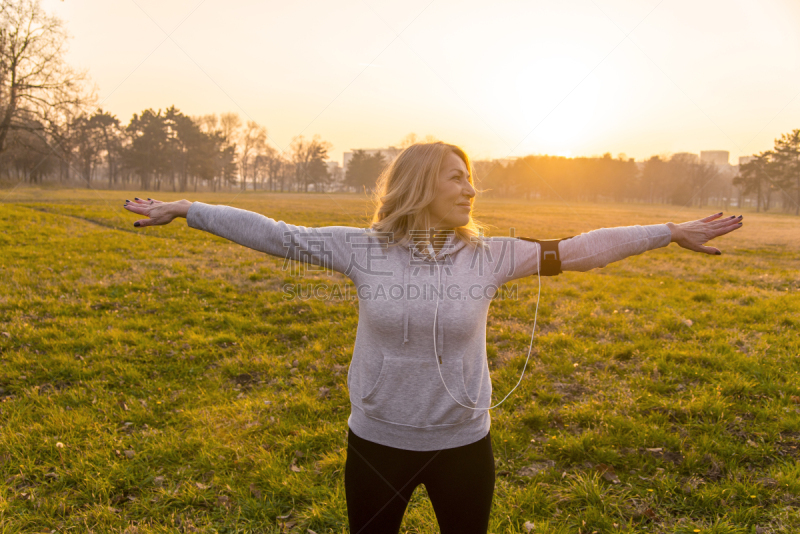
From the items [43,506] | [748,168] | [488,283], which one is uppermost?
[748,168]

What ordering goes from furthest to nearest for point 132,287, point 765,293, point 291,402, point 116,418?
point 765,293
point 132,287
point 291,402
point 116,418

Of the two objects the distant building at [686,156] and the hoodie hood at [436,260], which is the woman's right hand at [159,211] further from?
the distant building at [686,156]

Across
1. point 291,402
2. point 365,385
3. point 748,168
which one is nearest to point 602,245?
point 365,385

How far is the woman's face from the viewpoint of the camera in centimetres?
231

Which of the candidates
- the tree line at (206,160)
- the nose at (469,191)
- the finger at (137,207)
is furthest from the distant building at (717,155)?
the finger at (137,207)

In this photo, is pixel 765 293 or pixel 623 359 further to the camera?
pixel 765 293

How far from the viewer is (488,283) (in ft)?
7.26

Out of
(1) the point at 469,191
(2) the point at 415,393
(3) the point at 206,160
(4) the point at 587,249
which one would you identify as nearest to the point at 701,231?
(4) the point at 587,249

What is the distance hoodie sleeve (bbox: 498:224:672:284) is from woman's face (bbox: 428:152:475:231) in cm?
30

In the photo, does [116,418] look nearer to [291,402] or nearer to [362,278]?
[291,402]

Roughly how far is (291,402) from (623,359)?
4908 mm

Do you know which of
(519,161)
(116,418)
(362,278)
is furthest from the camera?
(519,161)

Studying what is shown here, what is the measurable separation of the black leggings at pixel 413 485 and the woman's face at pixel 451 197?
1.21 meters

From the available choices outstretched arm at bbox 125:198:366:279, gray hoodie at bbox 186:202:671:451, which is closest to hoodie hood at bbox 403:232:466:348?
gray hoodie at bbox 186:202:671:451
